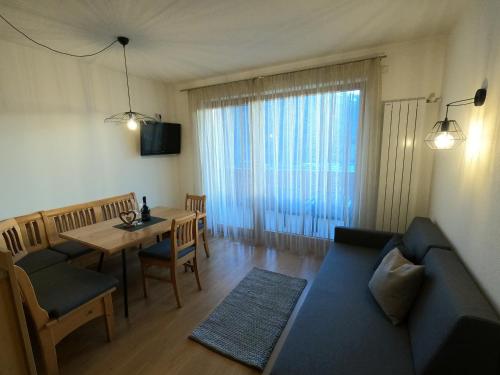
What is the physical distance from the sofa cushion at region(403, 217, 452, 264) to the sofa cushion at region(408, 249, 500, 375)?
0.38 m

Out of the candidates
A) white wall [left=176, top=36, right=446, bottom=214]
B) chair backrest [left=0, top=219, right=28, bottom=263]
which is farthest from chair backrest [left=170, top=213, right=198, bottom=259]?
white wall [left=176, top=36, right=446, bottom=214]

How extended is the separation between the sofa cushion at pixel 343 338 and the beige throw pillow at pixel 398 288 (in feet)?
0.23

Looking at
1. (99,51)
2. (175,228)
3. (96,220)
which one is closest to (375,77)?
(175,228)

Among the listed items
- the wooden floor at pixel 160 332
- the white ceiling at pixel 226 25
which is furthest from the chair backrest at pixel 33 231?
the white ceiling at pixel 226 25

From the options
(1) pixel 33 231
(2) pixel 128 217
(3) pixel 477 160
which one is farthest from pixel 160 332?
(3) pixel 477 160

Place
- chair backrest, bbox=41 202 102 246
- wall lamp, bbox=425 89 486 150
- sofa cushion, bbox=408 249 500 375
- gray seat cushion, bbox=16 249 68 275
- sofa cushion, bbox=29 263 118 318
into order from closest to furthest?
sofa cushion, bbox=408 249 500 375, wall lamp, bbox=425 89 486 150, sofa cushion, bbox=29 263 118 318, gray seat cushion, bbox=16 249 68 275, chair backrest, bbox=41 202 102 246

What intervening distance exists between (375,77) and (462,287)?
2.33 meters

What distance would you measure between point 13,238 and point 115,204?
1.16 m

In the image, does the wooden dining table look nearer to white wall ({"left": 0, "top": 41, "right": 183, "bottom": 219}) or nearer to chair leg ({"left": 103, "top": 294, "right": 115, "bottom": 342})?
chair leg ({"left": 103, "top": 294, "right": 115, "bottom": 342})

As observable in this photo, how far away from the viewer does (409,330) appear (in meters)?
1.41

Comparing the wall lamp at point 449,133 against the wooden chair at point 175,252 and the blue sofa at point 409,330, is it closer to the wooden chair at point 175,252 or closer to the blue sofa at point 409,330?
the blue sofa at point 409,330

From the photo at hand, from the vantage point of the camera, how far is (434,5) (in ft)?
6.25

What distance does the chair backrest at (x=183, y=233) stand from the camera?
220 centimetres

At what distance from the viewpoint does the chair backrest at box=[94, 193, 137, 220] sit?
3.18m
